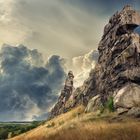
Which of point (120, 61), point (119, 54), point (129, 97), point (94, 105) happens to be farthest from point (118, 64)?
point (129, 97)

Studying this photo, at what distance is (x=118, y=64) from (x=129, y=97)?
29147 millimetres

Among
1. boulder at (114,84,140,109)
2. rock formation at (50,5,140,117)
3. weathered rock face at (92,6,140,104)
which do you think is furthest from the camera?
weathered rock face at (92,6,140,104)

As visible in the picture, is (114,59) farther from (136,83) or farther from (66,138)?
(66,138)

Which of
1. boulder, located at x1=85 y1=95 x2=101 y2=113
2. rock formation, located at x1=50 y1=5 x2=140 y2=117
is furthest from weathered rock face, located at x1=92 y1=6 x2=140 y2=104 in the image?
boulder, located at x1=85 y1=95 x2=101 y2=113

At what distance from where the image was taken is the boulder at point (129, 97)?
102m

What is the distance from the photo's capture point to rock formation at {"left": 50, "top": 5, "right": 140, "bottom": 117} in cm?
11175

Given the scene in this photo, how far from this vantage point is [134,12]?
141m

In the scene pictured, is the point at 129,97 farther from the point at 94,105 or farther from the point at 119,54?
the point at 119,54

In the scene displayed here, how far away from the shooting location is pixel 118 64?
13225 centimetres

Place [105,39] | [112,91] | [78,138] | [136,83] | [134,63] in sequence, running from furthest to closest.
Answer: [105,39] < [112,91] < [134,63] < [136,83] < [78,138]

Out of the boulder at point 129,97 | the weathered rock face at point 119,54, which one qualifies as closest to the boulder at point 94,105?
the weathered rock face at point 119,54

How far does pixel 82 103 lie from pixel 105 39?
3005 centimetres

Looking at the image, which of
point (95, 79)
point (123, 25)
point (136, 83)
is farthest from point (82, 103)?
point (136, 83)

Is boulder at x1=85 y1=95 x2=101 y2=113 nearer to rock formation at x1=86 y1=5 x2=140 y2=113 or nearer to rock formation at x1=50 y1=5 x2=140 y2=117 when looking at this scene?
rock formation at x1=50 y1=5 x2=140 y2=117
